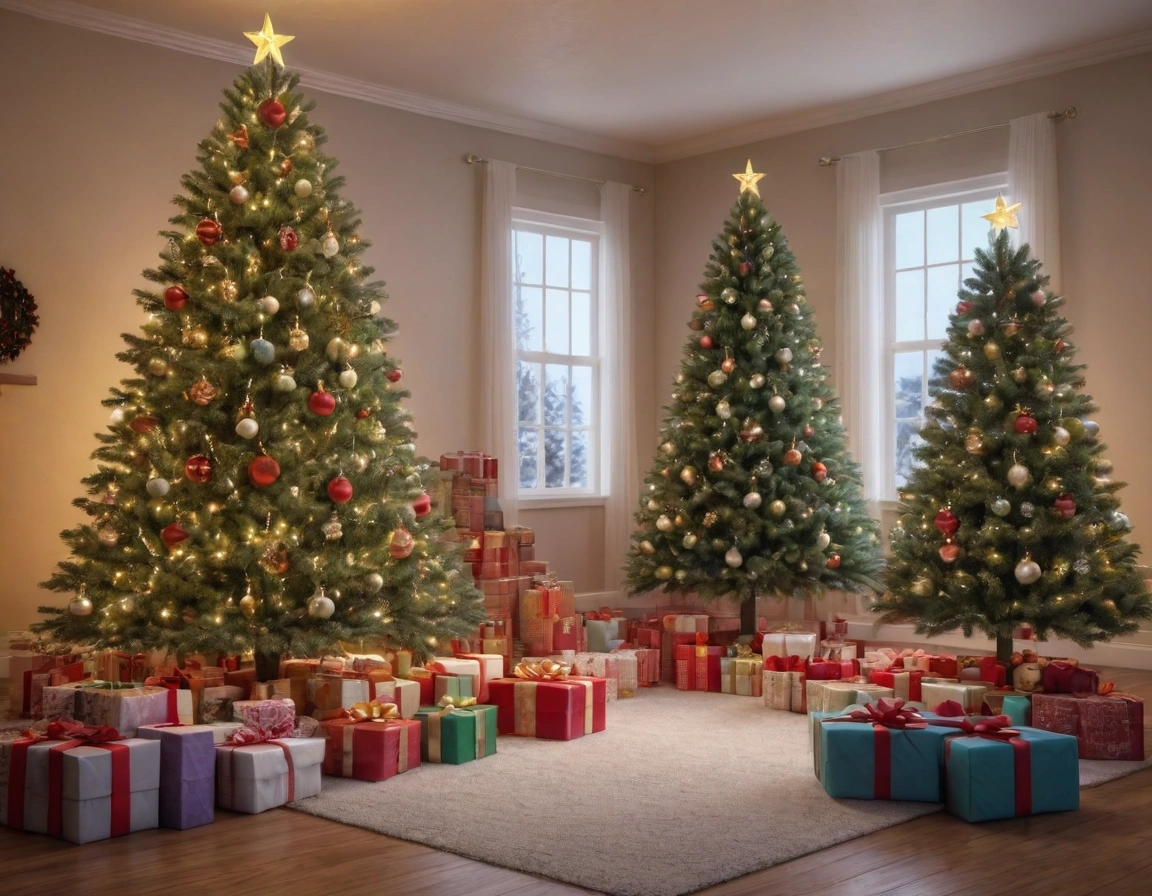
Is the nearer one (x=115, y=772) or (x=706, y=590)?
(x=115, y=772)

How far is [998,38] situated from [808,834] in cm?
500

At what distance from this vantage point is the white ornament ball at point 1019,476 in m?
5.34

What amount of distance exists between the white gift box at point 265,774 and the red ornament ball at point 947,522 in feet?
9.71

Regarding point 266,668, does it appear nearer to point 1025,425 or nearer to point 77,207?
point 77,207

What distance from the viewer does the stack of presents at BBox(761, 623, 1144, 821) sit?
149 inches

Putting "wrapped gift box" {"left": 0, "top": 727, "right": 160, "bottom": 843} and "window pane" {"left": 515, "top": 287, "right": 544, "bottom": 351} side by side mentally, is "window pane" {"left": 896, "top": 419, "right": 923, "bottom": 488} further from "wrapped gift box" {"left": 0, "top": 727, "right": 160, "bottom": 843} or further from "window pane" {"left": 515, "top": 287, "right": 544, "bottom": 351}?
"wrapped gift box" {"left": 0, "top": 727, "right": 160, "bottom": 843}

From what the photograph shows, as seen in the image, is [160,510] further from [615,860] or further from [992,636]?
[992,636]

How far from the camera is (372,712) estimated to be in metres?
4.39

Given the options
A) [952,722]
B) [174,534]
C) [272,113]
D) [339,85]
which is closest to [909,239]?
[339,85]

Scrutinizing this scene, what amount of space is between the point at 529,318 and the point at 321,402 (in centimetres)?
403

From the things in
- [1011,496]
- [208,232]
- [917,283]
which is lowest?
[1011,496]

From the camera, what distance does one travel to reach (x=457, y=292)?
26.9 ft

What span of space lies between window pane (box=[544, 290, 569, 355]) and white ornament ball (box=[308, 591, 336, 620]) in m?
4.36

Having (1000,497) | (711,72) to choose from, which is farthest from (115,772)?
(711,72)
